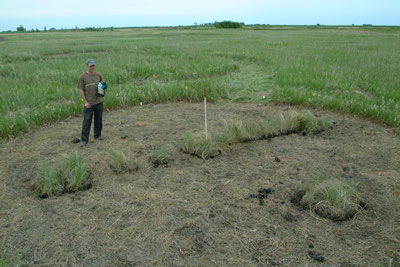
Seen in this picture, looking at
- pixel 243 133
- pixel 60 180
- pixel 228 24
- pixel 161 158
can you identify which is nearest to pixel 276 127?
pixel 243 133

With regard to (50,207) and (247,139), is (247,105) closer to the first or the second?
(247,139)

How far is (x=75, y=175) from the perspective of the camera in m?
3.87

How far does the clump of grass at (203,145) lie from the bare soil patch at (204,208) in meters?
0.13

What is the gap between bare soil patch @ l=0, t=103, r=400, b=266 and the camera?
9.27ft

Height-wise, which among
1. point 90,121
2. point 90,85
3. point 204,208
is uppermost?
point 90,85

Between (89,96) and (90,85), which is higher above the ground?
(90,85)

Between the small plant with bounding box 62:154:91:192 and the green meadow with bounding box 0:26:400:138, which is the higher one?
the green meadow with bounding box 0:26:400:138

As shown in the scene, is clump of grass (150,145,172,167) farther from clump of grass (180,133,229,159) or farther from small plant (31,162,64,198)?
small plant (31,162,64,198)

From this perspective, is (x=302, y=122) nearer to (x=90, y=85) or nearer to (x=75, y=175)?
(x=90, y=85)

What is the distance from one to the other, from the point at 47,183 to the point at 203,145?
2.20m

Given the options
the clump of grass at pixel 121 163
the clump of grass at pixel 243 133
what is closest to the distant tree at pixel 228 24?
the clump of grass at pixel 243 133

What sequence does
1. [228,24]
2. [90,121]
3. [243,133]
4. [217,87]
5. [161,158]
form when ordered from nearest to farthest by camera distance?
[161,158] → [90,121] → [243,133] → [217,87] → [228,24]

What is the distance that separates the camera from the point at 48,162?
4.64 m

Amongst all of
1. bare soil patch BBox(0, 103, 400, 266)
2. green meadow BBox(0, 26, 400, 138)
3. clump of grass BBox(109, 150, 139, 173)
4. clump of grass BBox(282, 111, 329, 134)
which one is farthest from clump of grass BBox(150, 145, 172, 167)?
green meadow BBox(0, 26, 400, 138)
